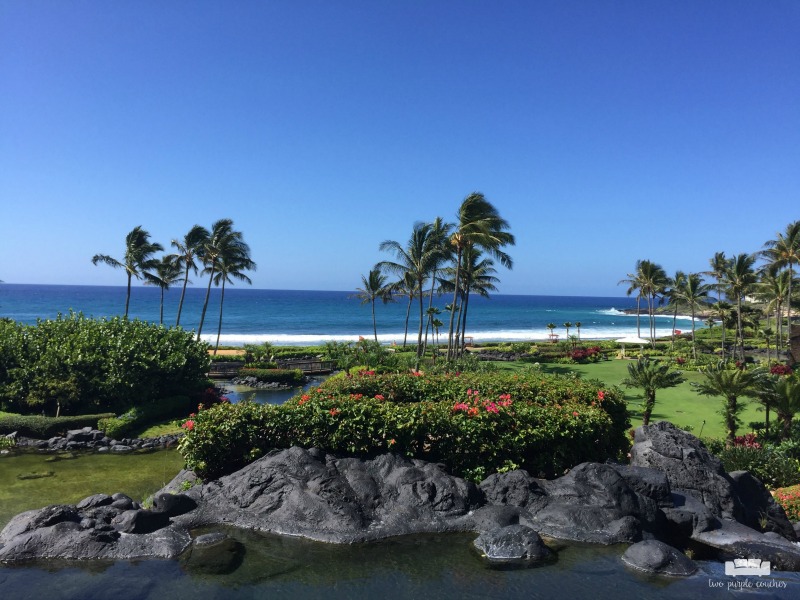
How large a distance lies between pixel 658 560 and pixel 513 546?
6.95ft

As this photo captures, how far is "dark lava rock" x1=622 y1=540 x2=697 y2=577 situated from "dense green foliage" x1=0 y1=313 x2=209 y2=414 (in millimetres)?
17860

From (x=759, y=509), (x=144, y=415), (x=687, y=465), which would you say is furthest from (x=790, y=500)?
(x=144, y=415)

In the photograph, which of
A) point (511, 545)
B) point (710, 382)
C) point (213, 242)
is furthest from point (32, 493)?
point (213, 242)

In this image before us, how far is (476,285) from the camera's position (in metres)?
44.6

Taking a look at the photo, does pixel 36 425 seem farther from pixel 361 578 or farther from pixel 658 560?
pixel 658 560

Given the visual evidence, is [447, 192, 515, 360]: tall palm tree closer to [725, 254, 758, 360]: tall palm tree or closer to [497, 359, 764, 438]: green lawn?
[497, 359, 764, 438]: green lawn

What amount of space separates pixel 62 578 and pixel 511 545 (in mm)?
6684

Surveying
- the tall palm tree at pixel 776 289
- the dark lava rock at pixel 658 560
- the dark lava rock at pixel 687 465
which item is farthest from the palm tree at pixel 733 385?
the tall palm tree at pixel 776 289

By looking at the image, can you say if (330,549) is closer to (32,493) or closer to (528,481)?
(528,481)

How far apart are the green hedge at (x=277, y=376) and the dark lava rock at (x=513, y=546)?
80.1 ft

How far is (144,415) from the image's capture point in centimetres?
1905

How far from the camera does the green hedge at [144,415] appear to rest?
17828mm

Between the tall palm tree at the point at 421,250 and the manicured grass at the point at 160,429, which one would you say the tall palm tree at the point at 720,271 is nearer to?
the tall palm tree at the point at 421,250

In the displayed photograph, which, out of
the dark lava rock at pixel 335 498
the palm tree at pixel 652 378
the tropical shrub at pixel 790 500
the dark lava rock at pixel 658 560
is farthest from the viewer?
the palm tree at pixel 652 378
